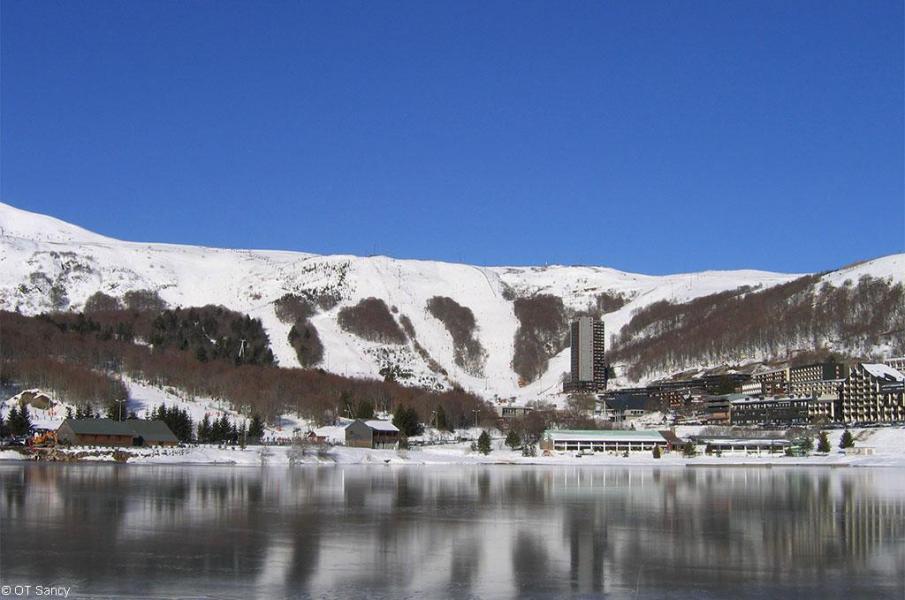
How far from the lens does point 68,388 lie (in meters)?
106

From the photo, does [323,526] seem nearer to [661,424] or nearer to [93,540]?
[93,540]

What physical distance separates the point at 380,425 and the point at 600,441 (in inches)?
944

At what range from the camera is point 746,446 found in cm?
10694

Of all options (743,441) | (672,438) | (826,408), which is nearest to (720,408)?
(826,408)

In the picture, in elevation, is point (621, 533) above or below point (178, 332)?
below

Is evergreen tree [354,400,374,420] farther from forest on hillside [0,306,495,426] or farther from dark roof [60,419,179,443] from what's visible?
dark roof [60,419,179,443]

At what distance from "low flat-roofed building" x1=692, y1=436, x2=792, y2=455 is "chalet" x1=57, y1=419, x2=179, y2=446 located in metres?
54.9

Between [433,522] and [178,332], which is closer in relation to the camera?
[433,522]

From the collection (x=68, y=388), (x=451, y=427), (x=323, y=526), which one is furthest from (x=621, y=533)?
(x=451, y=427)

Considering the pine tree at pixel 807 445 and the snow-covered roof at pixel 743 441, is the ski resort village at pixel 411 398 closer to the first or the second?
the pine tree at pixel 807 445

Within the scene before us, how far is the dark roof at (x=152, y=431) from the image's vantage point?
3593 inches

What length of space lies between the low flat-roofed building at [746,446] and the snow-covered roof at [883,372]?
103 feet

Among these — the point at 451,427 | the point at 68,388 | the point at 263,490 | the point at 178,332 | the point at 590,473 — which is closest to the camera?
the point at 263,490

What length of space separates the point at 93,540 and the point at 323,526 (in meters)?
7.11
